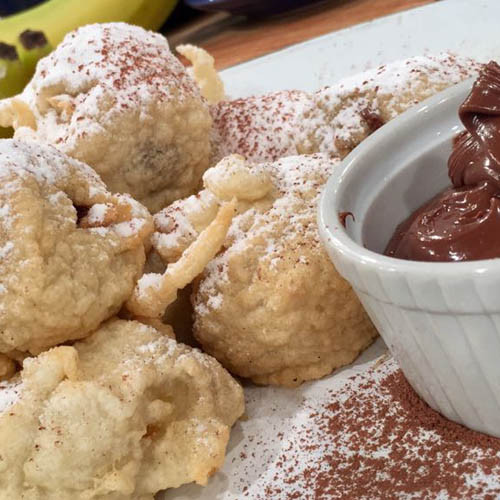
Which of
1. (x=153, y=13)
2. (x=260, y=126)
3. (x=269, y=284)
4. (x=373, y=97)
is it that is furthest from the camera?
(x=153, y=13)

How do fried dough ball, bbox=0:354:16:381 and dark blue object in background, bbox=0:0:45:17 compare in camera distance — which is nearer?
fried dough ball, bbox=0:354:16:381

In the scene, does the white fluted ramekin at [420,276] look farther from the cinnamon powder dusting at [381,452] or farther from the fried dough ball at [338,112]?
the fried dough ball at [338,112]

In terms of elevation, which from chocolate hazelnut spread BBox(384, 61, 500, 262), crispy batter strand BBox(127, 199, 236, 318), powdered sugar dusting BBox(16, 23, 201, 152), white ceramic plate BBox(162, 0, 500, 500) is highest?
powdered sugar dusting BBox(16, 23, 201, 152)

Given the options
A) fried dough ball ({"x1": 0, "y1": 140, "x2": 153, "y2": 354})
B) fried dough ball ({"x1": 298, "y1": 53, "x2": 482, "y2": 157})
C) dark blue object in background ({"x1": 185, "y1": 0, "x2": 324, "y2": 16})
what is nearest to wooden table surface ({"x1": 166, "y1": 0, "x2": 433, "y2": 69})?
dark blue object in background ({"x1": 185, "y1": 0, "x2": 324, "y2": 16})

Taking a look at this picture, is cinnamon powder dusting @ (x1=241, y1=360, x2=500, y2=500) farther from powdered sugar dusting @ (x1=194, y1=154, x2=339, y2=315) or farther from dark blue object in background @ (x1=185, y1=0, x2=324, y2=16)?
dark blue object in background @ (x1=185, y1=0, x2=324, y2=16)

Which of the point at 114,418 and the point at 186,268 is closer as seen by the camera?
the point at 114,418

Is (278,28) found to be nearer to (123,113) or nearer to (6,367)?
(123,113)

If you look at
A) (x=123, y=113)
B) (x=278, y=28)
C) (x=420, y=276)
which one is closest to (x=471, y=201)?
(x=420, y=276)
